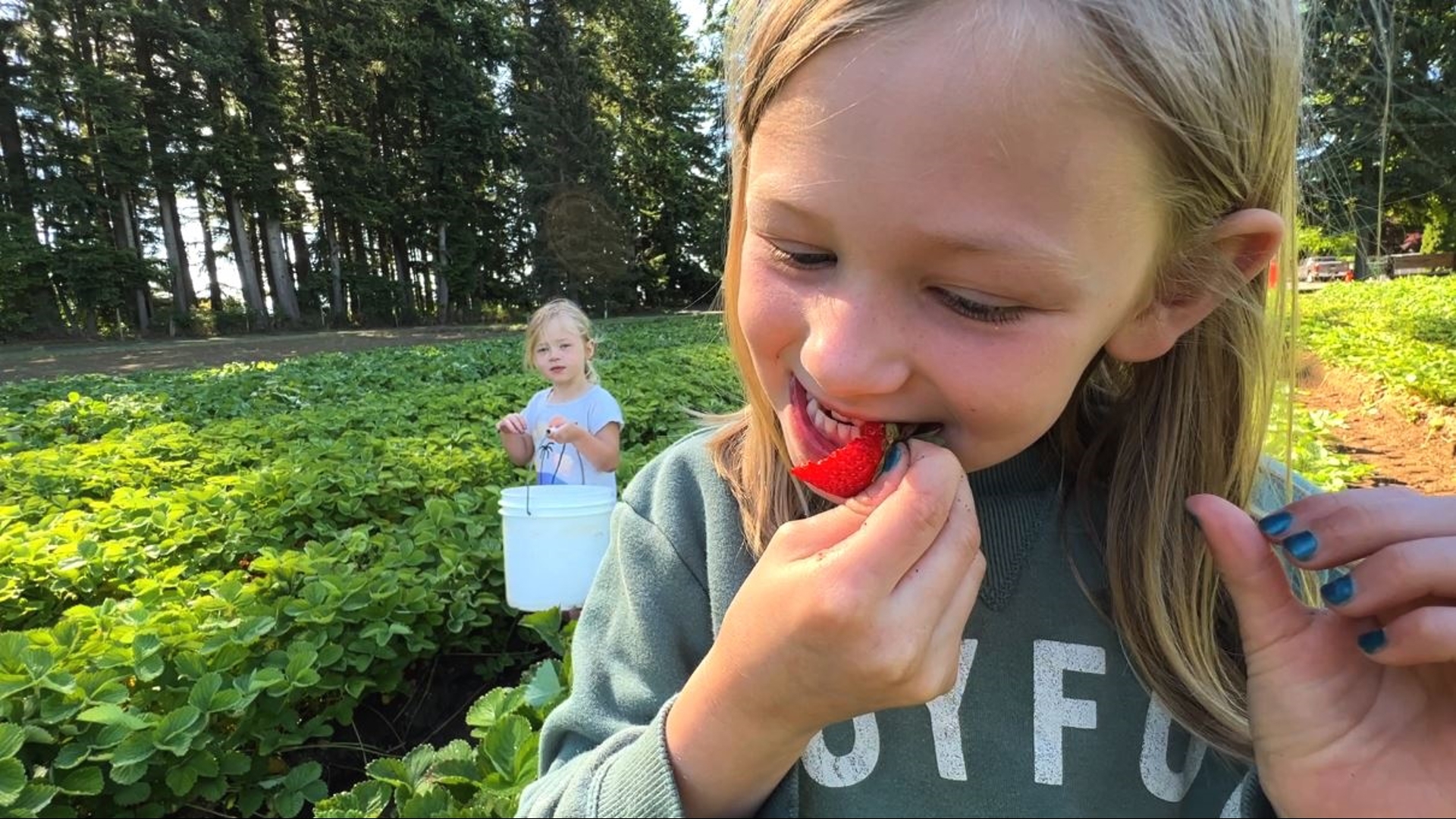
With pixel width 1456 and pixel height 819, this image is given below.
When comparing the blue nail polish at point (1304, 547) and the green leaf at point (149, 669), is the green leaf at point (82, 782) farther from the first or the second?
the blue nail polish at point (1304, 547)

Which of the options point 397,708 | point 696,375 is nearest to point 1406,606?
point 397,708

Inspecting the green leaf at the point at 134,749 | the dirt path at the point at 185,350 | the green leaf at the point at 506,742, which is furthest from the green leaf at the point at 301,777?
the dirt path at the point at 185,350

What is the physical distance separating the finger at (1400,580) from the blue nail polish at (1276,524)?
0.08 m

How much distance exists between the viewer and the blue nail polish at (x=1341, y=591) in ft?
2.97

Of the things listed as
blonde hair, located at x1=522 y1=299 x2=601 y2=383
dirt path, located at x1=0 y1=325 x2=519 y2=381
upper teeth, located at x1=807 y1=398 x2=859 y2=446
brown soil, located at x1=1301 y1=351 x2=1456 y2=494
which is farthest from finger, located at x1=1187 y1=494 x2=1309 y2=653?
dirt path, located at x1=0 y1=325 x2=519 y2=381

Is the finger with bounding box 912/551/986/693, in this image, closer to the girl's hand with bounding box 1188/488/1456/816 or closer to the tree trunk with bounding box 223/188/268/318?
the girl's hand with bounding box 1188/488/1456/816

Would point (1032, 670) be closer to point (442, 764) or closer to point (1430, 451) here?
point (442, 764)

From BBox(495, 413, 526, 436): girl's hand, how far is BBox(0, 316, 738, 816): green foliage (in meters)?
0.27

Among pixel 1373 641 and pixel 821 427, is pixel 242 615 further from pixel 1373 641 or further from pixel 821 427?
pixel 1373 641

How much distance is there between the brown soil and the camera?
6.29m

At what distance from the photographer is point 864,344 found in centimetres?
88

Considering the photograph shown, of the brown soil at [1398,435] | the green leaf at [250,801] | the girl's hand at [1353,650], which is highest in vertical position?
A: the girl's hand at [1353,650]

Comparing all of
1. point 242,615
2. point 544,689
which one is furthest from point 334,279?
point 544,689

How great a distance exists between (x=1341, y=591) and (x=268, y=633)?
2.47 metres
